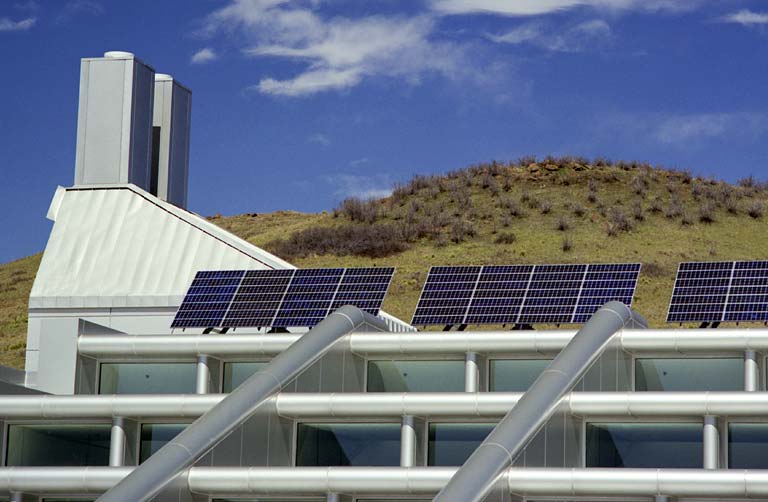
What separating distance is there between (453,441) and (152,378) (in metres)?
9.16

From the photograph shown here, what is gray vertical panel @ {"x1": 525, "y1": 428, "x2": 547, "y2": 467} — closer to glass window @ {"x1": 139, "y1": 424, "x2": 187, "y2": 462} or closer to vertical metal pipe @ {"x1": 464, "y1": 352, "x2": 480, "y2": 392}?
vertical metal pipe @ {"x1": 464, "y1": 352, "x2": 480, "y2": 392}

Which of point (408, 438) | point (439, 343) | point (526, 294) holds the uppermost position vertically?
point (526, 294)

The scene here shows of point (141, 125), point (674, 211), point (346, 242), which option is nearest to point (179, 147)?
point (141, 125)

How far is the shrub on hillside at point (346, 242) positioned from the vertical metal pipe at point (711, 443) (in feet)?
180

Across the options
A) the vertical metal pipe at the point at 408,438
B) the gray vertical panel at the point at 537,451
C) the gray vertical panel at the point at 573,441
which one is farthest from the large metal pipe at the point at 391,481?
the vertical metal pipe at the point at 408,438

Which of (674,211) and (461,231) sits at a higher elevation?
(674,211)

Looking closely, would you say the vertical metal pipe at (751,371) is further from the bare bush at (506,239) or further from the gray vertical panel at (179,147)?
the bare bush at (506,239)

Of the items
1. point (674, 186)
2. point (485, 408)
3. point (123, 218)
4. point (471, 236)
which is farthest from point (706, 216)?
point (485, 408)

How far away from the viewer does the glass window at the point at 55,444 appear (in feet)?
104

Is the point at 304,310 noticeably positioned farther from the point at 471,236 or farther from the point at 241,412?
the point at 471,236

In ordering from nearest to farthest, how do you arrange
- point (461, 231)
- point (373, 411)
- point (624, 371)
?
point (373, 411) → point (624, 371) → point (461, 231)

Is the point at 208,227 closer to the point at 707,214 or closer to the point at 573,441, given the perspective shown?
the point at 573,441

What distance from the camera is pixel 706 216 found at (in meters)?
85.4

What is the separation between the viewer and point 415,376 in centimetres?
3325
